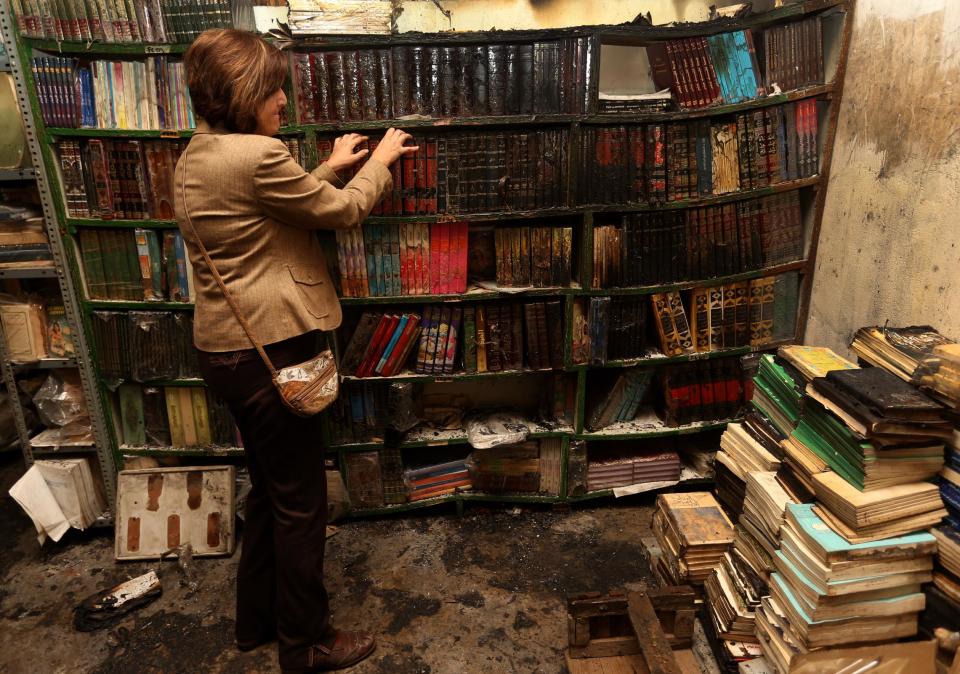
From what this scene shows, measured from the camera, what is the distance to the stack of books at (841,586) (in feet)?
4.58

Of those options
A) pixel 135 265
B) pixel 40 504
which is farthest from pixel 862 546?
pixel 40 504

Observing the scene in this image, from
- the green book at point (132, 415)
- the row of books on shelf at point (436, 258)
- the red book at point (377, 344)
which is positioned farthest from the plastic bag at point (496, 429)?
the green book at point (132, 415)

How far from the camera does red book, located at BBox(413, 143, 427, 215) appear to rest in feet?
7.05

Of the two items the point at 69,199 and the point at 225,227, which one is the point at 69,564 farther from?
the point at 225,227

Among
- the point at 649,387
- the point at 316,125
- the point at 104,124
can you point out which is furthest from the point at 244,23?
the point at 649,387

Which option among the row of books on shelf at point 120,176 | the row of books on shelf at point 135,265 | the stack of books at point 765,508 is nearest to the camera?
the stack of books at point 765,508

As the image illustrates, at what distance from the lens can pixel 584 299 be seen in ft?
7.85

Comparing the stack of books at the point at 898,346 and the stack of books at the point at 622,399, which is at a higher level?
the stack of books at the point at 898,346

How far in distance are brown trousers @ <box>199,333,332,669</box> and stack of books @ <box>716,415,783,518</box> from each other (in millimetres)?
1355

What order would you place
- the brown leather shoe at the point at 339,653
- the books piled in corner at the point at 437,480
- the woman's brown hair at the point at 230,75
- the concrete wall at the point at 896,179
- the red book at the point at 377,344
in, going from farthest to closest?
the books piled in corner at the point at 437,480, the red book at the point at 377,344, the brown leather shoe at the point at 339,653, the concrete wall at the point at 896,179, the woman's brown hair at the point at 230,75

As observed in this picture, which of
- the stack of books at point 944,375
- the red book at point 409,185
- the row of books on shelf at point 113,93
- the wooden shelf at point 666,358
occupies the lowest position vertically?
the wooden shelf at point 666,358

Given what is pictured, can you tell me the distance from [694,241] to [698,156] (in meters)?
0.33

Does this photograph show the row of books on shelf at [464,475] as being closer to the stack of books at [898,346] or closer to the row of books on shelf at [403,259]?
the row of books on shelf at [403,259]

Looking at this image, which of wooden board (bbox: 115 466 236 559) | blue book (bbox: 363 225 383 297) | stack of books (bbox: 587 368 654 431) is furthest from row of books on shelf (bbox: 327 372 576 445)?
wooden board (bbox: 115 466 236 559)
